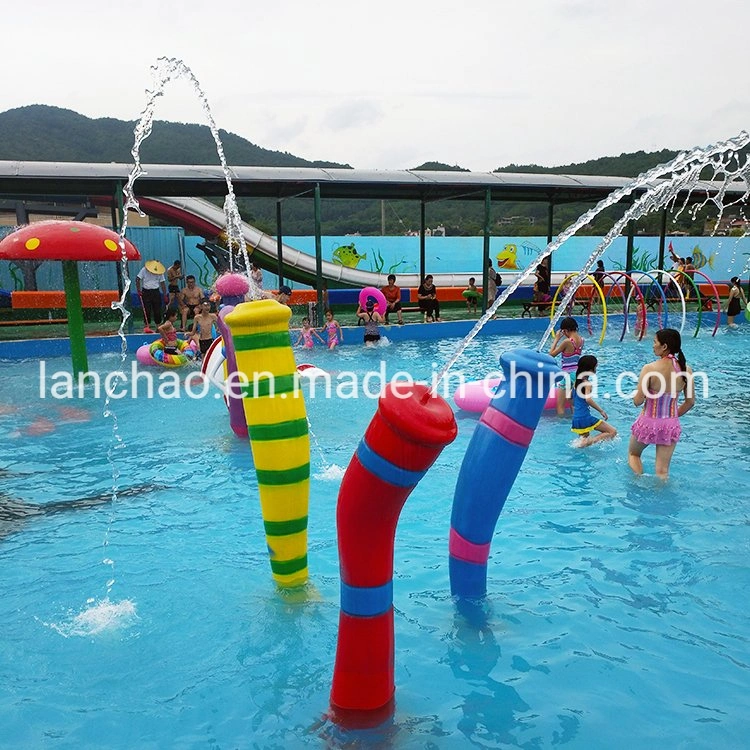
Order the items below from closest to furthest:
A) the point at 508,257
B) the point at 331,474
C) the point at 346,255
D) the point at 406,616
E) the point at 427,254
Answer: the point at 406,616, the point at 331,474, the point at 346,255, the point at 427,254, the point at 508,257

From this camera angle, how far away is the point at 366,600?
7.36 ft

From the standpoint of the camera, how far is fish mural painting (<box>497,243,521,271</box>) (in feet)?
79.7

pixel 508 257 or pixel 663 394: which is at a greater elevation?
pixel 508 257

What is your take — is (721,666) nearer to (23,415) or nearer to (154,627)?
(154,627)

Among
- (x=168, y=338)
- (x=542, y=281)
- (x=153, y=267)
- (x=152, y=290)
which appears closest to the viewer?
(x=168, y=338)

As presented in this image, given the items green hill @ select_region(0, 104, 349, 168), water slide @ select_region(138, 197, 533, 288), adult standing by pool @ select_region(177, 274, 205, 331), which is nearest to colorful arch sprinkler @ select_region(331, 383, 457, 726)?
adult standing by pool @ select_region(177, 274, 205, 331)

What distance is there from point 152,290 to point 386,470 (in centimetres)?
1485

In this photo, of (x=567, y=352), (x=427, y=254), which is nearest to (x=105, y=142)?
(x=427, y=254)

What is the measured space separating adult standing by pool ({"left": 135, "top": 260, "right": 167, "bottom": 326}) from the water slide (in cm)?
410

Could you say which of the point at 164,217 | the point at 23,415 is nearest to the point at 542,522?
the point at 23,415

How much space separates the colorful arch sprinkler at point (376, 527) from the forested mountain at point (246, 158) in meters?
43.6

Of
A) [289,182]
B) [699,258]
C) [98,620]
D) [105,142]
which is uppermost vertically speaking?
[105,142]

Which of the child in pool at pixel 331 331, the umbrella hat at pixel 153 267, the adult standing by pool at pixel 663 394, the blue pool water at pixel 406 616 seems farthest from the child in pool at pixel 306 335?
the adult standing by pool at pixel 663 394

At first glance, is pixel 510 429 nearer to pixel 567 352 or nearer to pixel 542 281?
pixel 567 352
